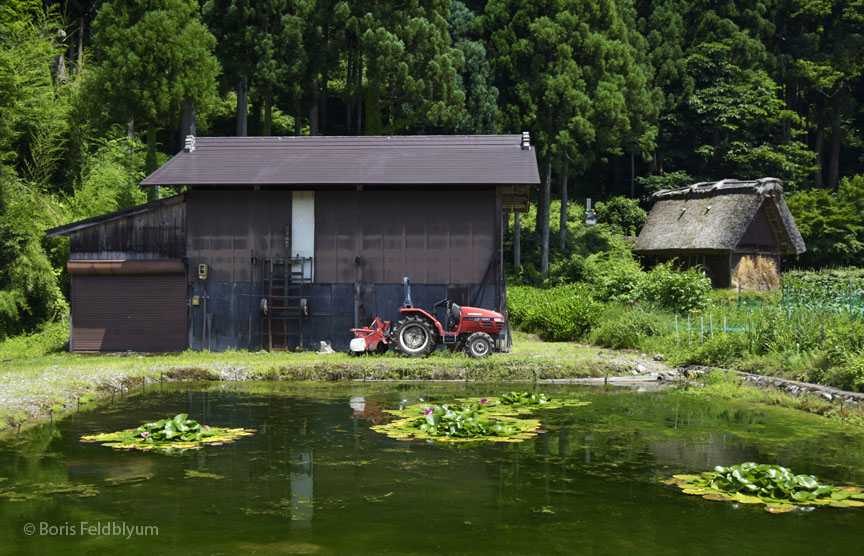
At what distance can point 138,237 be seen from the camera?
20938 mm

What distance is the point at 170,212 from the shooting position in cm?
2109

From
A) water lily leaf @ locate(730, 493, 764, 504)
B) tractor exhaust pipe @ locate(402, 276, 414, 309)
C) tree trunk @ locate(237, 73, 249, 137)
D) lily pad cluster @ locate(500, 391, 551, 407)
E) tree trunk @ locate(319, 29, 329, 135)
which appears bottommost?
water lily leaf @ locate(730, 493, 764, 504)

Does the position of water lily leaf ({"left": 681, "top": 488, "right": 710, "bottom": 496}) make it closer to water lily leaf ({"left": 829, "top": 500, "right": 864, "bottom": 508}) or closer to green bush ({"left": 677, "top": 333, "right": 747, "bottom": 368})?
water lily leaf ({"left": 829, "top": 500, "right": 864, "bottom": 508})

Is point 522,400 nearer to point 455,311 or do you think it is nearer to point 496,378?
point 496,378

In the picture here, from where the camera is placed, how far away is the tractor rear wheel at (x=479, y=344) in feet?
59.6

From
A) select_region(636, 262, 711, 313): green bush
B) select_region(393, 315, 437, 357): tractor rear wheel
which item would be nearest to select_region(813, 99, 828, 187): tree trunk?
select_region(636, 262, 711, 313): green bush

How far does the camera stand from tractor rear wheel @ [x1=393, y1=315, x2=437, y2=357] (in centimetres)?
1839

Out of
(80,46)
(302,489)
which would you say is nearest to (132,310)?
(302,489)

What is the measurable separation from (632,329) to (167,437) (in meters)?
13.4

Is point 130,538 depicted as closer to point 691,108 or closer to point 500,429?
point 500,429

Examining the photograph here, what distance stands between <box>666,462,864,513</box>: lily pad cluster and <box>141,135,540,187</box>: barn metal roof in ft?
39.9

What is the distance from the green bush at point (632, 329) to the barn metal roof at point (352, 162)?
434 cm

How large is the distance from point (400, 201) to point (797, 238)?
20.3 meters

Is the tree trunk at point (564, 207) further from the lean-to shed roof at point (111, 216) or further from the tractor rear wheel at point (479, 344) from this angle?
the lean-to shed roof at point (111, 216)
